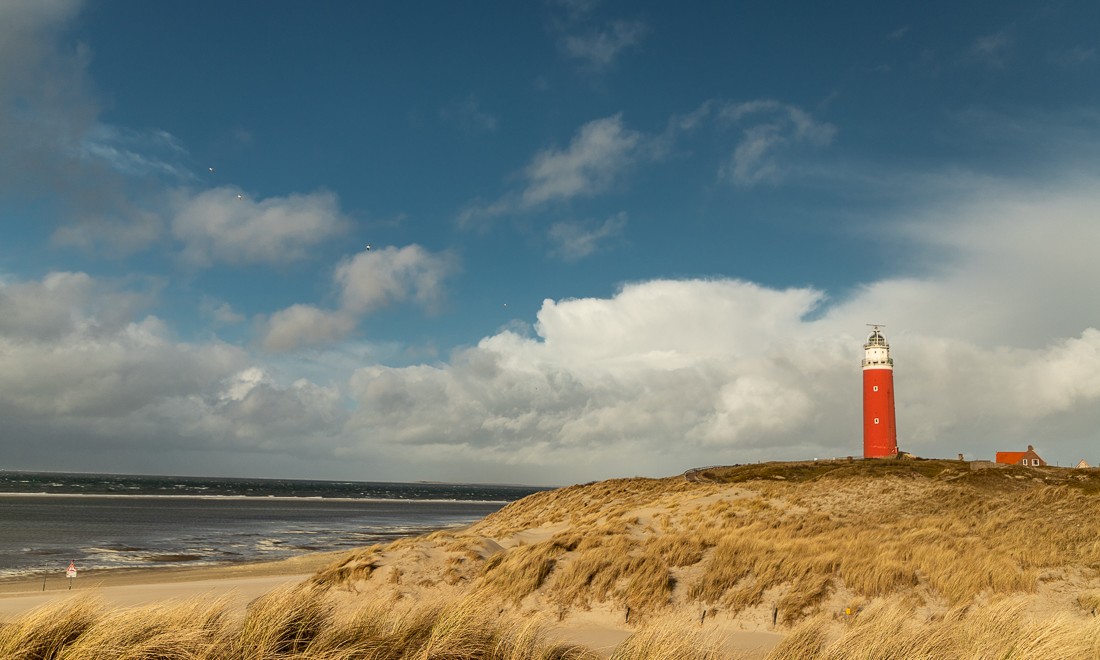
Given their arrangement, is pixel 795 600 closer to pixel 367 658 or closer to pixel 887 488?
pixel 367 658

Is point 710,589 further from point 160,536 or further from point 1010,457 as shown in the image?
point 1010,457

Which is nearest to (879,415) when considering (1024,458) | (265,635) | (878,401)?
(878,401)

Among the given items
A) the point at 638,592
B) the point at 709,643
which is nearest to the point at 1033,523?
the point at 638,592

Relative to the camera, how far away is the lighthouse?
60.0 m

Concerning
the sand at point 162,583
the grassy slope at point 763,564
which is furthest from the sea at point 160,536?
the grassy slope at point 763,564

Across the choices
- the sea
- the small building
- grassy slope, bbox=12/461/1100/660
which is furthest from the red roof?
the sea

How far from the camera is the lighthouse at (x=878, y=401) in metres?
60.0

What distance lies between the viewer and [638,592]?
15.2m

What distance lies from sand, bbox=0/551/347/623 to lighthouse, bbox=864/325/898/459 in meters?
45.0

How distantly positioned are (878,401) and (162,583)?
54.9 meters

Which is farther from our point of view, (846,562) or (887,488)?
(887,488)

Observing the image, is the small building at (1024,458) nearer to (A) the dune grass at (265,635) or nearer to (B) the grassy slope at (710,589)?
(B) the grassy slope at (710,589)

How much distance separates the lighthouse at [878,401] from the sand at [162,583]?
148ft

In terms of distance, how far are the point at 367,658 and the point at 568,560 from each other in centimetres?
1147
